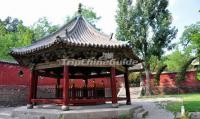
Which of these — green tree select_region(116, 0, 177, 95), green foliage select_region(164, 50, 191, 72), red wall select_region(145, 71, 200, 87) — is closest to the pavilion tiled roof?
green tree select_region(116, 0, 177, 95)

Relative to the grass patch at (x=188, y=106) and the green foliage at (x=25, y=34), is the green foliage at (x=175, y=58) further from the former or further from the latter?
the grass patch at (x=188, y=106)

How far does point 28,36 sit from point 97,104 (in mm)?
25097

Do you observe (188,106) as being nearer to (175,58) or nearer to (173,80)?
(173,80)

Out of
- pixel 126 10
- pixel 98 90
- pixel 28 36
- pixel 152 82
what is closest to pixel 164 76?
pixel 152 82

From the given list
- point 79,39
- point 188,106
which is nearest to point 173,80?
point 188,106

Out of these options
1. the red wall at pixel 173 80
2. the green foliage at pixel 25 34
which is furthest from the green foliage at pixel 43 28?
the red wall at pixel 173 80

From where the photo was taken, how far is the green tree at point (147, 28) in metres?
31.9

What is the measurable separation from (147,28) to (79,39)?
70.0 feet

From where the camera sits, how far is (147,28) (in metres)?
32.4

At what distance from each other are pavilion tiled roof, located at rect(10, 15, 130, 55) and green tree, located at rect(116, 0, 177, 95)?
18344 mm

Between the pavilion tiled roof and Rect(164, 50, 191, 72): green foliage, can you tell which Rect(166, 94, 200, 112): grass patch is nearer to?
the pavilion tiled roof

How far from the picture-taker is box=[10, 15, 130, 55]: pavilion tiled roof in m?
11.3

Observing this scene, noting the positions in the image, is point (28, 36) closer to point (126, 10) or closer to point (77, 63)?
point (126, 10)

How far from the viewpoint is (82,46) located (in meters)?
11.5
